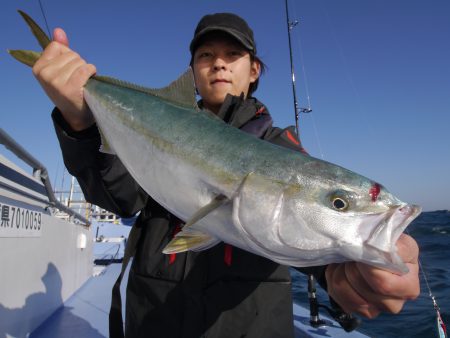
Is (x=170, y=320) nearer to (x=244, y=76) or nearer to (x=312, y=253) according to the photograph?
(x=312, y=253)

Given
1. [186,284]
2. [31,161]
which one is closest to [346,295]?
[186,284]

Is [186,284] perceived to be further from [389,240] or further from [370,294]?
[389,240]

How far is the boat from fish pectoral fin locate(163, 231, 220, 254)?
7.77 ft

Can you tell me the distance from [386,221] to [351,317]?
237 cm

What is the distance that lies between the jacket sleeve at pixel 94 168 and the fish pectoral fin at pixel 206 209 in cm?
81

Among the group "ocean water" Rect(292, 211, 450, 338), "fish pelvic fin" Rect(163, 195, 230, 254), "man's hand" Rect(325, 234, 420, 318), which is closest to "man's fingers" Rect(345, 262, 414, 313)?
"man's hand" Rect(325, 234, 420, 318)

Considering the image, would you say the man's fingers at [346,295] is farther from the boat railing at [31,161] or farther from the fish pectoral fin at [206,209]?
the boat railing at [31,161]

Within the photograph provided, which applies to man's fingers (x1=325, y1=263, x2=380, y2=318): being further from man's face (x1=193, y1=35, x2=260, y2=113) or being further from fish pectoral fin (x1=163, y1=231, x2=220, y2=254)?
man's face (x1=193, y1=35, x2=260, y2=113)

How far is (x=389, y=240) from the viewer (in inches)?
47.8

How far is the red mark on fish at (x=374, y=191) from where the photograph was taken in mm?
1359

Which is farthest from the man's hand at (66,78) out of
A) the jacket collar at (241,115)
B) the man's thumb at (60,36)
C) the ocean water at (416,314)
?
the ocean water at (416,314)

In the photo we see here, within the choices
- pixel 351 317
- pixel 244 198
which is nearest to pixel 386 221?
pixel 244 198

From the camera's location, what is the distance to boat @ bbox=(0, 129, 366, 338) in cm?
331

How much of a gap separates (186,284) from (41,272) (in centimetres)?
327
